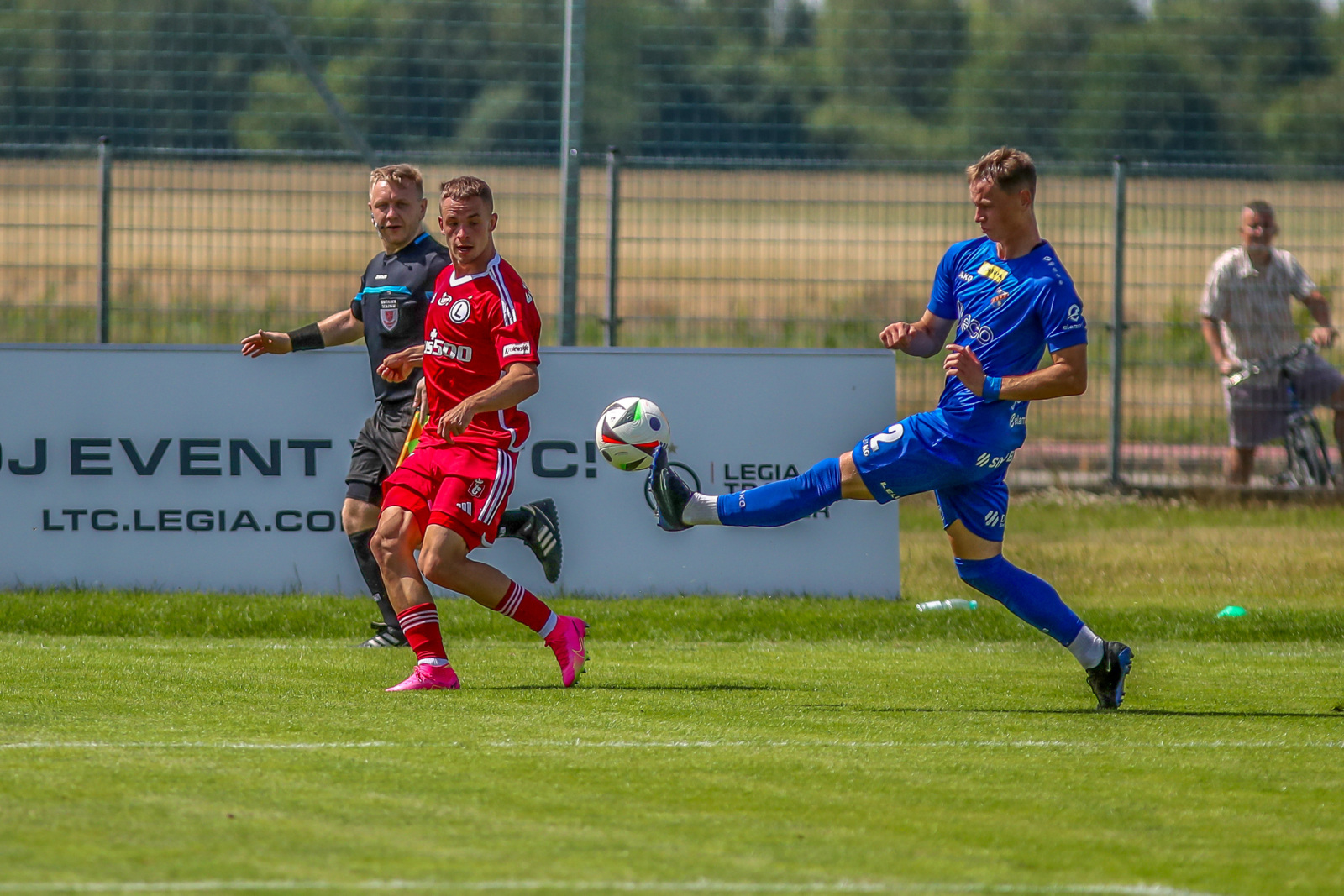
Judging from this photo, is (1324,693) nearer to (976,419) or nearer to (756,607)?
(976,419)

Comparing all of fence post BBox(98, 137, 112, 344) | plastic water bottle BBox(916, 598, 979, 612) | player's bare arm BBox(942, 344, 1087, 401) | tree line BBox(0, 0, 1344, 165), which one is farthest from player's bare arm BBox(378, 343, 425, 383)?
tree line BBox(0, 0, 1344, 165)

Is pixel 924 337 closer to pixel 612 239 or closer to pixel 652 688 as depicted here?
pixel 652 688

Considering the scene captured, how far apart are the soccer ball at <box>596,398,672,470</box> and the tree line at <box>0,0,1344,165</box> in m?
6.98

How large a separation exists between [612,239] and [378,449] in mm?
4878

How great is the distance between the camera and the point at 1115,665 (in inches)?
258

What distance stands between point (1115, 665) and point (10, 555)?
571 cm

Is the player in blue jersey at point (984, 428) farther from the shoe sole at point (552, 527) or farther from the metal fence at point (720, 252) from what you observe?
the metal fence at point (720, 252)

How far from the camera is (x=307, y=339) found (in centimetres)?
797

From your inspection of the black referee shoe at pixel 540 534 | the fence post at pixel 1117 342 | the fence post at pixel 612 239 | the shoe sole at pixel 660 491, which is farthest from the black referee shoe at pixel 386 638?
the fence post at pixel 1117 342

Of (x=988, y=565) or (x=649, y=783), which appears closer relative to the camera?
(x=649, y=783)

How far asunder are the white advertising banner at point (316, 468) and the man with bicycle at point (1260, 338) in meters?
4.48

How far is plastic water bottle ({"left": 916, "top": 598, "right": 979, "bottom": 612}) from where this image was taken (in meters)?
9.31

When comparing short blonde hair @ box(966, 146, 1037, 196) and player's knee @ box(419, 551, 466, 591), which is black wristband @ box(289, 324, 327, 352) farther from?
short blonde hair @ box(966, 146, 1037, 196)

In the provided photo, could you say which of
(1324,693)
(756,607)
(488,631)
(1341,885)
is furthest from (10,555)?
(1341,885)
